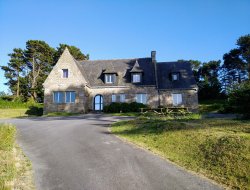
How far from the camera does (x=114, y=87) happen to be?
3012 centimetres

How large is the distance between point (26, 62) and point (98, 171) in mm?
51285

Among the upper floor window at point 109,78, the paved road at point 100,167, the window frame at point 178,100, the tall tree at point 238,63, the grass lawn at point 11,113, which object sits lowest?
the paved road at point 100,167

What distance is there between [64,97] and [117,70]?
335 inches

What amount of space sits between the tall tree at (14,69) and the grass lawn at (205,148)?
44769mm

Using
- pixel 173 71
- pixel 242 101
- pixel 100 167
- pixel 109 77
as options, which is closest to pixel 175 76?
pixel 173 71

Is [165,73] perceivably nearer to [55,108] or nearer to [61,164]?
[55,108]

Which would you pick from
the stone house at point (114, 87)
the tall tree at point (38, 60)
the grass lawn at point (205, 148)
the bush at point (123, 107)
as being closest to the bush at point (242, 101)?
the grass lawn at point (205, 148)

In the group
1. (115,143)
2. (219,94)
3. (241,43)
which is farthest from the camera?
(241,43)

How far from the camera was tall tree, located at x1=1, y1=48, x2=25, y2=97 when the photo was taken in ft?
161

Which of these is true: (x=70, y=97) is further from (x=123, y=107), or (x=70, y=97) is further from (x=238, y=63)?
(x=238, y=63)

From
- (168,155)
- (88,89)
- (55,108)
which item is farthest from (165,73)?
(168,155)

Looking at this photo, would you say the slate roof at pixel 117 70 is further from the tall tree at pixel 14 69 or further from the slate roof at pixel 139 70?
the tall tree at pixel 14 69

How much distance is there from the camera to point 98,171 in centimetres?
654

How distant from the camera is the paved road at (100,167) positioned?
5586 mm
